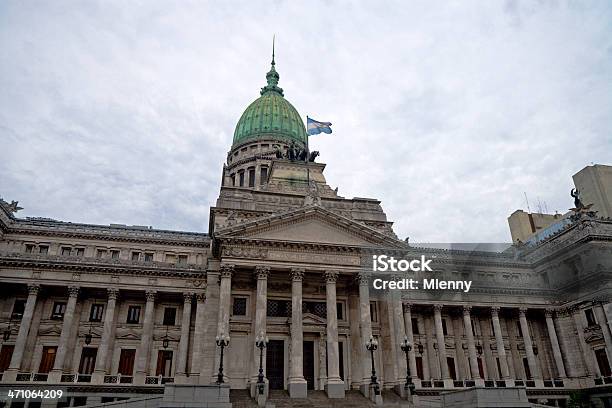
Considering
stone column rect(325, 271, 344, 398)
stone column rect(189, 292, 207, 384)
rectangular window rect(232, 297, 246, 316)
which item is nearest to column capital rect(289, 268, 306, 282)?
stone column rect(325, 271, 344, 398)

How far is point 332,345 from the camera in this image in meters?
38.2

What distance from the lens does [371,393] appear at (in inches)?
1412

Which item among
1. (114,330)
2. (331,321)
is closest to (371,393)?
(331,321)

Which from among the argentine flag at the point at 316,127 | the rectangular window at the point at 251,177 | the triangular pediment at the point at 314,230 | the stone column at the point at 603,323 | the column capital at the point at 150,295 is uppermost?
the rectangular window at the point at 251,177

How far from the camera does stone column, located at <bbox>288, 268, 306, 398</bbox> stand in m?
35.5

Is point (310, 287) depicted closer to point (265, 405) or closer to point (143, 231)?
point (265, 405)

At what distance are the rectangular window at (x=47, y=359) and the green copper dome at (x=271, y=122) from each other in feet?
144

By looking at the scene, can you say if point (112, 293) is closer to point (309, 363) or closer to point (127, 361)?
point (127, 361)

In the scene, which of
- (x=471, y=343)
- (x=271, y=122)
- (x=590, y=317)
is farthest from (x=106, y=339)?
(x=590, y=317)

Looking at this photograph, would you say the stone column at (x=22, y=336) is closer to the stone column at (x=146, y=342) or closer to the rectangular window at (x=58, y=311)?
the rectangular window at (x=58, y=311)

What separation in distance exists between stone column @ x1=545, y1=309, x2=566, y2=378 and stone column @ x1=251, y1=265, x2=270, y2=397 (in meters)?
31.7

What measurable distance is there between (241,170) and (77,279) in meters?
35.8

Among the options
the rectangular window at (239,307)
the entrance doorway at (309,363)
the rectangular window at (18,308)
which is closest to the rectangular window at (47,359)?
the rectangular window at (18,308)

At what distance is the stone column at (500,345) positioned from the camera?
47969 mm
